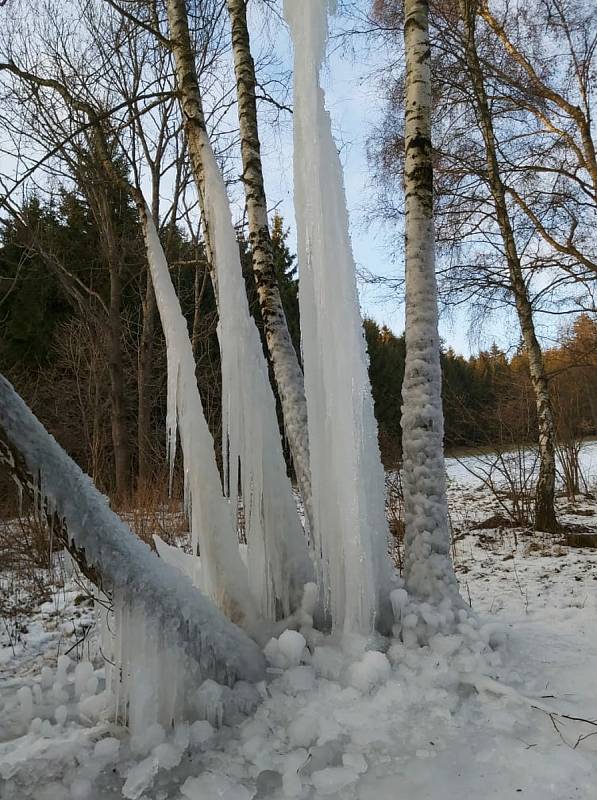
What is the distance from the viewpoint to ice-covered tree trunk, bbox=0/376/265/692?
5.42ft

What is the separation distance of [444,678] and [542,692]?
1.20ft

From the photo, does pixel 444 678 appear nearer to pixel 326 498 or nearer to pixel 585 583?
pixel 326 498

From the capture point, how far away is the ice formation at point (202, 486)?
90.3 inches

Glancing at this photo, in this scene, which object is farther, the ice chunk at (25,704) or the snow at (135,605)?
the ice chunk at (25,704)

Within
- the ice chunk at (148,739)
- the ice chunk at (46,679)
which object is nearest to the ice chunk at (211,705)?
the ice chunk at (148,739)

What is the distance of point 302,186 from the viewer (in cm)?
237

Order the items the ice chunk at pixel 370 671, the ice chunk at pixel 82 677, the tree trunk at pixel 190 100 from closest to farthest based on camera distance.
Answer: the ice chunk at pixel 370 671 < the ice chunk at pixel 82 677 < the tree trunk at pixel 190 100

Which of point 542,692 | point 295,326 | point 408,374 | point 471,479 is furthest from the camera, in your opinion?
point 295,326

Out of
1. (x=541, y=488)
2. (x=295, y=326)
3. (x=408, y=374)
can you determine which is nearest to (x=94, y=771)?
(x=408, y=374)

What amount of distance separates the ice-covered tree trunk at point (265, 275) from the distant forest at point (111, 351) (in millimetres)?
3805

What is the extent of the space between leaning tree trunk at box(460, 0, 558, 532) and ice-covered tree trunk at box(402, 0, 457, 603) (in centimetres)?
304

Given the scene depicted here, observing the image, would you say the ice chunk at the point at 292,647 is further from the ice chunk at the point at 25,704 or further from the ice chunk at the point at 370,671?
the ice chunk at the point at 25,704

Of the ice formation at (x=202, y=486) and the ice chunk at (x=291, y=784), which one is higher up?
the ice formation at (x=202, y=486)

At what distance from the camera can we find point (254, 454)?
8.27ft
